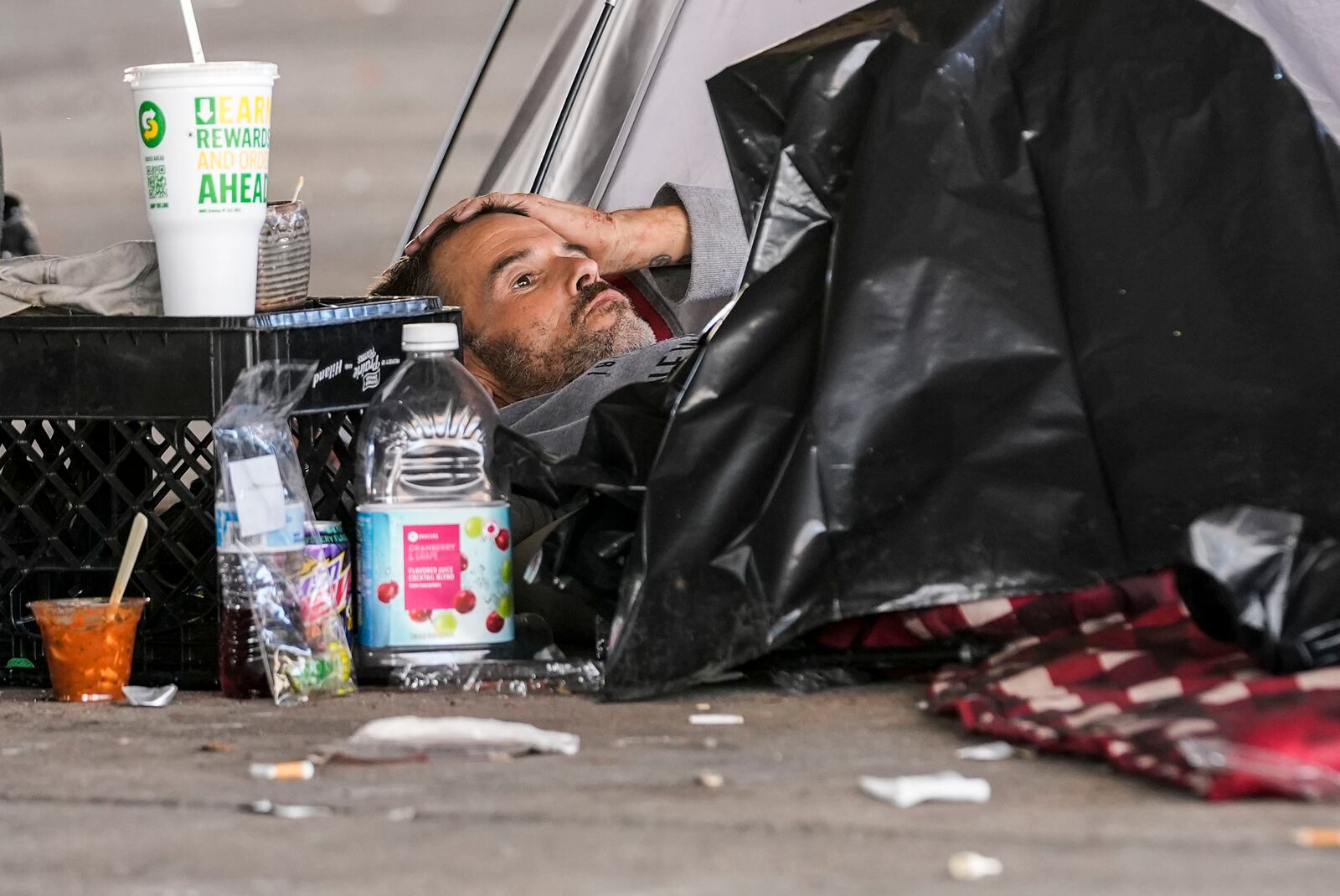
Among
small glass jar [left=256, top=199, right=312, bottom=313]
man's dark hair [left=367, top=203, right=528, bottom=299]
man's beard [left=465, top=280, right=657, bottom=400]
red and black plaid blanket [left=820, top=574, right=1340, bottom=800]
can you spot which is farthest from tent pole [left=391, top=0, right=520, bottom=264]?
red and black plaid blanket [left=820, top=574, right=1340, bottom=800]

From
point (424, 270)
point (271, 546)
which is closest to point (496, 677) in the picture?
point (271, 546)

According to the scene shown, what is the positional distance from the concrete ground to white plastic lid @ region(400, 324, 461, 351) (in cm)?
35

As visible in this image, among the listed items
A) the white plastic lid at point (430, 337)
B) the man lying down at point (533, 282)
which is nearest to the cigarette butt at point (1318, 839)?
the white plastic lid at point (430, 337)

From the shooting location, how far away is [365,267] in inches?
176

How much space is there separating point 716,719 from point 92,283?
0.65 meters

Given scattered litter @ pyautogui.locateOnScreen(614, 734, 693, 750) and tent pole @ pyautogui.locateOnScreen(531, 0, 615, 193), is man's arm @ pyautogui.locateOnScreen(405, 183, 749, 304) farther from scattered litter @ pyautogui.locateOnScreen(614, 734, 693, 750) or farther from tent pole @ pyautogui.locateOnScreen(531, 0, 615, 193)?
scattered litter @ pyautogui.locateOnScreen(614, 734, 693, 750)

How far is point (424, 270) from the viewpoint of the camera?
79.4 inches

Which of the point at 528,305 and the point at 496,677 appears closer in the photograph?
the point at 496,677

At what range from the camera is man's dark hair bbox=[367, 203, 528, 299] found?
200 cm

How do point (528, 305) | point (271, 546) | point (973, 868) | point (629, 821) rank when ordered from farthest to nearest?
point (528, 305), point (271, 546), point (629, 821), point (973, 868)

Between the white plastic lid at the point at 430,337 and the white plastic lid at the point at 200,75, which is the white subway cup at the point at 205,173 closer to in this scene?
the white plastic lid at the point at 200,75

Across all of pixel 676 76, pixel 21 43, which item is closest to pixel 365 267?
pixel 21 43

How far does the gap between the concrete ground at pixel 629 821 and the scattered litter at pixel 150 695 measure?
4.1 inches

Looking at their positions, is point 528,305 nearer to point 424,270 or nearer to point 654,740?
point 424,270
